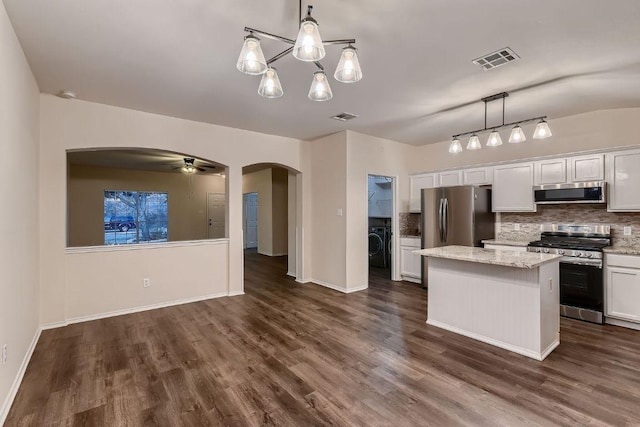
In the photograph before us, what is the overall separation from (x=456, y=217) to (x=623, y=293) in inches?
80.1

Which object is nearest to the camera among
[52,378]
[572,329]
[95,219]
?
[52,378]

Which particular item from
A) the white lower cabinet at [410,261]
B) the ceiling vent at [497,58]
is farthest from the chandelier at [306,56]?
the white lower cabinet at [410,261]

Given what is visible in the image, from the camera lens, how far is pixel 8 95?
7.06 ft

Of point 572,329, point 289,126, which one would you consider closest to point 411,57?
point 289,126

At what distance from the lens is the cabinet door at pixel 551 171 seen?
161 inches

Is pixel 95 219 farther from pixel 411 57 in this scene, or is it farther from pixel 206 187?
pixel 411 57

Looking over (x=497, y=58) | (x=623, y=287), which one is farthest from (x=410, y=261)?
(x=497, y=58)

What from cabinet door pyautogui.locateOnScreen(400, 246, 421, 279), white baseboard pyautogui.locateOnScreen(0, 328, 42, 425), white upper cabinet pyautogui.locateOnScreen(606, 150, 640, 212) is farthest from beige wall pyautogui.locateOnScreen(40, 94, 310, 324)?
white upper cabinet pyautogui.locateOnScreen(606, 150, 640, 212)

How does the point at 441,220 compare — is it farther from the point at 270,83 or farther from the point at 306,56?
the point at 306,56

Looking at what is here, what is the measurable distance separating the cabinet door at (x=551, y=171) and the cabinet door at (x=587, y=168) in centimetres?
9

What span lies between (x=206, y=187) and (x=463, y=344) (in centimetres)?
848

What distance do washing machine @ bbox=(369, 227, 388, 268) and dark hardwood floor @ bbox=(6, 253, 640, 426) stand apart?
2.89 m

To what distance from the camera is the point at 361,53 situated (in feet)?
8.44

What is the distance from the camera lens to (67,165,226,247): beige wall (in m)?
7.82
